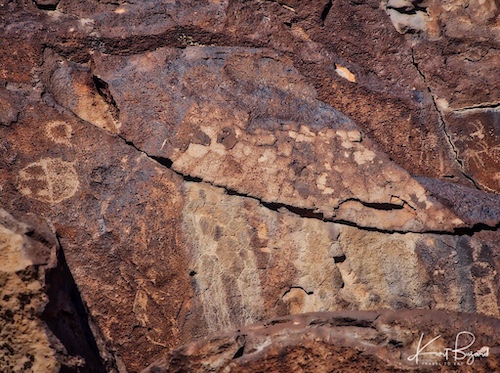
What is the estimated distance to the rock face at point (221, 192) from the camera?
237 cm

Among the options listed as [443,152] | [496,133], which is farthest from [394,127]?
[496,133]

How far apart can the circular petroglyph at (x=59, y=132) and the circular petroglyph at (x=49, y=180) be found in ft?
0.23

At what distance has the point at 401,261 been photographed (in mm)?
2520

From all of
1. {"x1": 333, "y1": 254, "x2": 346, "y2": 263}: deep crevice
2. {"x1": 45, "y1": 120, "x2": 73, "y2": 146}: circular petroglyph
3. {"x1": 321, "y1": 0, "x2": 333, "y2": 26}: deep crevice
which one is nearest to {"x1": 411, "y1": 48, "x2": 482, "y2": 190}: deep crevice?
{"x1": 321, "y1": 0, "x2": 333, "y2": 26}: deep crevice

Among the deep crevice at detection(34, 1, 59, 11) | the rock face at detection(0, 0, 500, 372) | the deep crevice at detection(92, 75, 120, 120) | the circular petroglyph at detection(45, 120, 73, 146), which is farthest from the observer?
the deep crevice at detection(34, 1, 59, 11)

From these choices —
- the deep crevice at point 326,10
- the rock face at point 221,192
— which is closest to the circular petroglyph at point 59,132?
the rock face at point 221,192

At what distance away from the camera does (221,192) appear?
2.52 meters

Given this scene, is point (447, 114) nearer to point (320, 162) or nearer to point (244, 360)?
point (320, 162)

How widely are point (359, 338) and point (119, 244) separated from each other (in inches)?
32.2

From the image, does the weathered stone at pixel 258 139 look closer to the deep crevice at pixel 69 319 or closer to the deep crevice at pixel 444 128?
the deep crevice at pixel 444 128

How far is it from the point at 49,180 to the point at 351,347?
110 centimetres

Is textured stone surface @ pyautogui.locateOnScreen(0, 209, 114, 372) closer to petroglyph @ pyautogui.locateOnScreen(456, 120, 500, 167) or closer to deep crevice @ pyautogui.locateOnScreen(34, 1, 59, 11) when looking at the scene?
deep crevice @ pyautogui.locateOnScreen(34, 1, 59, 11)

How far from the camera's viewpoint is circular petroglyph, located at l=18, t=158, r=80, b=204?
2.42 metres

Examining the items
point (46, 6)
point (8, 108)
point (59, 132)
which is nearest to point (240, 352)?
point (59, 132)
